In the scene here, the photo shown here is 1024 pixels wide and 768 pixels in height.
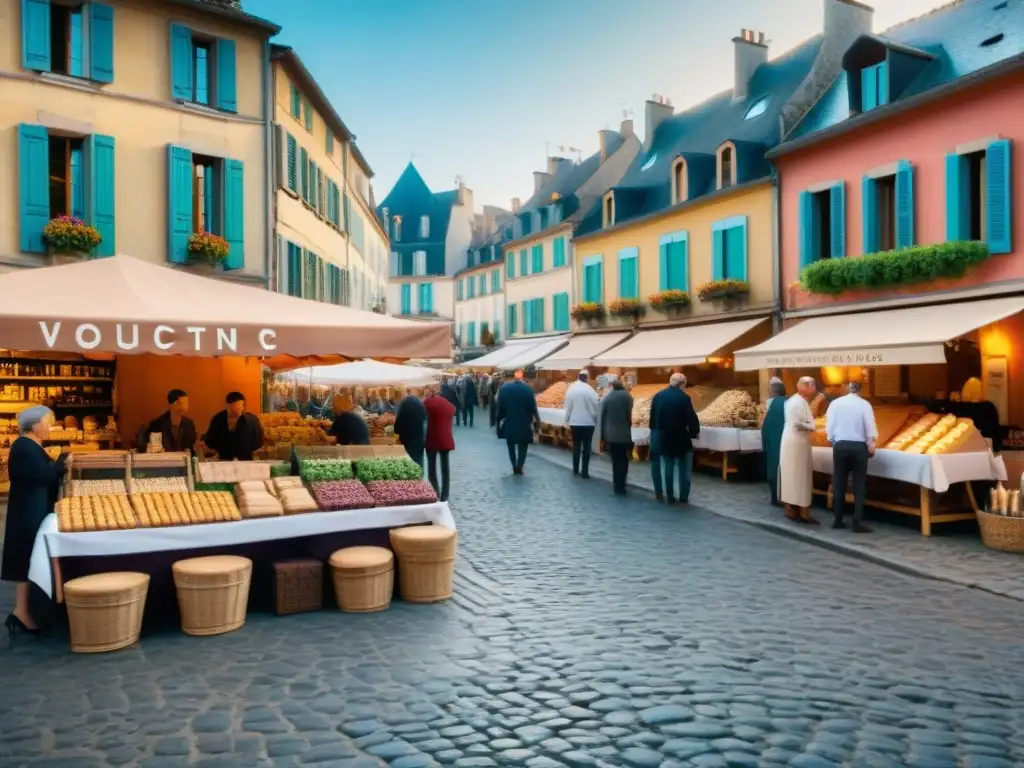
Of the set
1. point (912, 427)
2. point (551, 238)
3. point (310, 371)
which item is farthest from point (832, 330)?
point (551, 238)

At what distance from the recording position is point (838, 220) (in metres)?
17.2

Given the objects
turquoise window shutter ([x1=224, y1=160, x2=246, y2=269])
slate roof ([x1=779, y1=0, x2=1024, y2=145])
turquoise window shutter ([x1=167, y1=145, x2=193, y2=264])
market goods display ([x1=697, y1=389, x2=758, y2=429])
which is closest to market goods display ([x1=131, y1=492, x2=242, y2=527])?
turquoise window shutter ([x1=167, y1=145, x2=193, y2=264])

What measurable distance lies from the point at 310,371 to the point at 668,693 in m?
13.4

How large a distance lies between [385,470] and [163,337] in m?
2.20

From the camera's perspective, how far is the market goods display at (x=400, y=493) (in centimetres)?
738

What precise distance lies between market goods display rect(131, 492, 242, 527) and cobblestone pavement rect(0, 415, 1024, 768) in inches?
33.4

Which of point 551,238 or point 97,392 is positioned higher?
point 551,238

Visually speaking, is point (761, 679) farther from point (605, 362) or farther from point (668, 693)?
point (605, 362)

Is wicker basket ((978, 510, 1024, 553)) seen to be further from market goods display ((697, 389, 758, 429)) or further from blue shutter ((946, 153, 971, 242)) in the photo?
blue shutter ((946, 153, 971, 242))

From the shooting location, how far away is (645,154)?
1141 inches

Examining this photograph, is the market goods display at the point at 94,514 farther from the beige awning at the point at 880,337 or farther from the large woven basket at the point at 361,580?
the beige awning at the point at 880,337

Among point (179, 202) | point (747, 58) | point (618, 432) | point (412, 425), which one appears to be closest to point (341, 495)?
point (412, 425)

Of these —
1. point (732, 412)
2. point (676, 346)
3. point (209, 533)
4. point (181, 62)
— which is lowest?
point (209, 533)

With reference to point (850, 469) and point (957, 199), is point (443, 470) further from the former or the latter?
point (957, 199)
